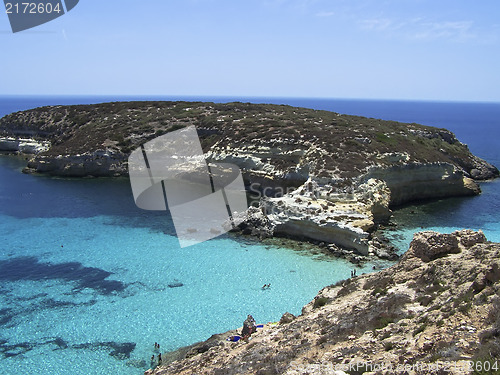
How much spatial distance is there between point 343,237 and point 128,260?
697 inches

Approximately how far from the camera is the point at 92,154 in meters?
65.4

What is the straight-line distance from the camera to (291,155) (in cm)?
5272

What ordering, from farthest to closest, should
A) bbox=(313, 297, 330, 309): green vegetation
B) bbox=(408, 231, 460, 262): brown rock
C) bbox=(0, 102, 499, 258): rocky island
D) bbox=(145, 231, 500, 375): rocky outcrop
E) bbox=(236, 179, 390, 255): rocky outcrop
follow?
bbox=(0, 102, 499, 258): rocky island → bbox=(236, 179, 390, 255): rocky outcrop → bbox=(313, 297, 330, 309): green vegetation → bbox=(408, 231, 460, 262): brown rock → bbox=(145, 231, 500, 375): rocky outcrop

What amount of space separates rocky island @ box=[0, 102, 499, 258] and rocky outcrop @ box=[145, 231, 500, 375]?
52.0ft

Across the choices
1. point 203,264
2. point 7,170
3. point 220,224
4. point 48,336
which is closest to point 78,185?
point 7,170

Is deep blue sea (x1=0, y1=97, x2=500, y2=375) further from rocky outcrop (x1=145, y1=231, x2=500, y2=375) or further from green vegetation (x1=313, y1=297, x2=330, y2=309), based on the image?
green vegetation (x1=313, y1=297, x2=330, y2=309)

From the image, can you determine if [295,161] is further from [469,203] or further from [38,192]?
[38,192]

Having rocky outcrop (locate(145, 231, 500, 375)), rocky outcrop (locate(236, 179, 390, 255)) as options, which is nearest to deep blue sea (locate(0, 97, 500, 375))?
rocky outcrop (locate(236, 179, 390, 255))

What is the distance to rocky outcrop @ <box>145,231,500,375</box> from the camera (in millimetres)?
9852

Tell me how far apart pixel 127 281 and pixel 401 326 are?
67.5 ft

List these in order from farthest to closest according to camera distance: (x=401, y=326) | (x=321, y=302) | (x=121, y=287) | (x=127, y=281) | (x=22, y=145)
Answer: (x=22, y=145), (x=127, y=281), (x=121, y=287), (x=321, y=302), (x=401, y=326)

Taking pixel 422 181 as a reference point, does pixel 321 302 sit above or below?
above

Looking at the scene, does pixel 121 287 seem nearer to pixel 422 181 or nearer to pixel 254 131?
pixel 254 131

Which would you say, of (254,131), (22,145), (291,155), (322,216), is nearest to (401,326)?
(322,216)
